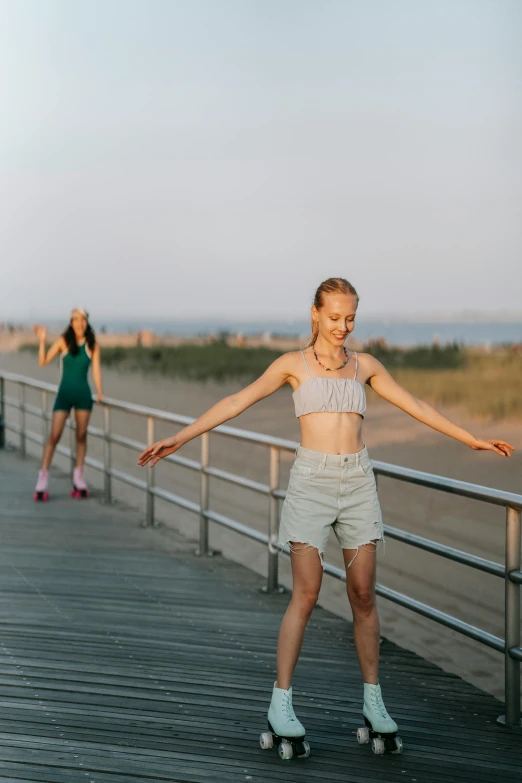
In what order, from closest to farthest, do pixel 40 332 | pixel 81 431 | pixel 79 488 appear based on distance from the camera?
pixel 81 431 → pixel 40 332 → pixel 79 488

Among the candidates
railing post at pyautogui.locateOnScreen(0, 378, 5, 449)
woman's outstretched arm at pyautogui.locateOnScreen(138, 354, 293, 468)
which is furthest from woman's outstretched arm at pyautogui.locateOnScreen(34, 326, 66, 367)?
woman's outstretched arm at pyautogui.locateOnScreen(138, 354, 293, 468)

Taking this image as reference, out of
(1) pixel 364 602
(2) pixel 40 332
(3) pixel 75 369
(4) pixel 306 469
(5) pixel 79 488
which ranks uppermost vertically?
(2) pixel 40 332

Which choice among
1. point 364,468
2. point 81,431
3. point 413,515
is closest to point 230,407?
point 364,468

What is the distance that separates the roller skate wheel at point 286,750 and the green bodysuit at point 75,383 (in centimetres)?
633

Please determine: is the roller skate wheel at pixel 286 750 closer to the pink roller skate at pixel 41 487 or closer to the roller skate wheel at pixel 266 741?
the roller skate wheel at pixel 266 741

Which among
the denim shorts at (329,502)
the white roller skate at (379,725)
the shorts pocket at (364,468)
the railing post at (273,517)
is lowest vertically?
the white roller skate at (379,725)

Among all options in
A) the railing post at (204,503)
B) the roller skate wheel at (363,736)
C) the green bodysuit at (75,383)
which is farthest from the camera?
the green bodysuit at (75,383)

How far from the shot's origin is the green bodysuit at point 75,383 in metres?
9.94

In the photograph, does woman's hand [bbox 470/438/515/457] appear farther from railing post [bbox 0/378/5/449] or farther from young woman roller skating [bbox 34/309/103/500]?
railing post [bbox 0/378/5/449]

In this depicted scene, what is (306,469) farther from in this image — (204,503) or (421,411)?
(204,503)

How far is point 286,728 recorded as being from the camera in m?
3.94

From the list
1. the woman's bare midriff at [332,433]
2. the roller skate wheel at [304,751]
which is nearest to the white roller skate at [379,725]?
the roller skate wheel at [304,751]

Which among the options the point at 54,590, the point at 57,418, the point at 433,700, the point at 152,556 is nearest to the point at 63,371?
the point at 57,418

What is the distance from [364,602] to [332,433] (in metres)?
0.62
